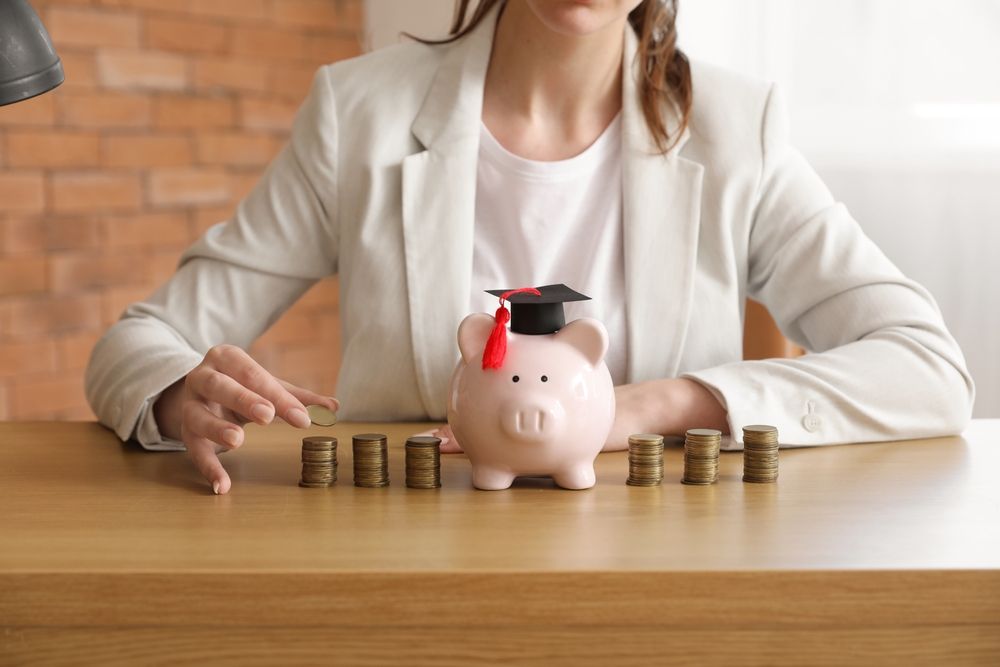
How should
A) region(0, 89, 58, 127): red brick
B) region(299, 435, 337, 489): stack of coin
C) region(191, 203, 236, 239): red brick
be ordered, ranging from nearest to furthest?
region(299, 435, 337, 489): stack of coin → region(0, 89, 58, 127): red brick → region(191, 203, 236, 239): red brick

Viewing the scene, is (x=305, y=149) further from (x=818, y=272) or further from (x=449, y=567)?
(x=449, y=567)

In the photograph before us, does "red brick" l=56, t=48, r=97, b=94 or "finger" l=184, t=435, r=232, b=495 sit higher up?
"red brick" l=56, t=48, r=97, b=94

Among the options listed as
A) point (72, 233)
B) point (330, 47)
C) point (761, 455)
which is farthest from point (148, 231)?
point (761, 455)

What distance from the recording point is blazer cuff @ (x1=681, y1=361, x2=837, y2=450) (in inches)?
46.1

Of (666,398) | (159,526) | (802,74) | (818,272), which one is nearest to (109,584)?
(159,526)

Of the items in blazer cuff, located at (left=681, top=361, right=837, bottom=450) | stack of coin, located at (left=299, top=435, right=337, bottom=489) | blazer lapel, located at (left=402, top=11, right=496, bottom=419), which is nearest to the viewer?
stack of coin, located at (left=299, top=435, right=337, bottom=489)

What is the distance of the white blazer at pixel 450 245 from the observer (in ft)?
4.52

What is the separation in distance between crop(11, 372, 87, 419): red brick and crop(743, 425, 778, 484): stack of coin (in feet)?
6.02

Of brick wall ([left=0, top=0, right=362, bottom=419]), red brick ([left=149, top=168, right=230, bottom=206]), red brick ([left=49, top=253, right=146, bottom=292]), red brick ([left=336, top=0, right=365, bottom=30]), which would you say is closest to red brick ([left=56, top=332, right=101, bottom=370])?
brick wall ([left=0, top=0, right=362, bottom=419])

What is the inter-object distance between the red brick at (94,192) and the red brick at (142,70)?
201 millimetres

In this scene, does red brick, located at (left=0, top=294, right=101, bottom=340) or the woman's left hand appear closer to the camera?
the woman's left hand

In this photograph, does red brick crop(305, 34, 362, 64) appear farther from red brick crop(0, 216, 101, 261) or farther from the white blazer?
the white blazer

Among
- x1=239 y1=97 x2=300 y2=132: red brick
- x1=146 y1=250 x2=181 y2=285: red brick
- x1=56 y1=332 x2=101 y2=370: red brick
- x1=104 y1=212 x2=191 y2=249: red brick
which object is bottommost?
x1=56 y1=332 x2=101 y2=370: red brick

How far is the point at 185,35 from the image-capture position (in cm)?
279
